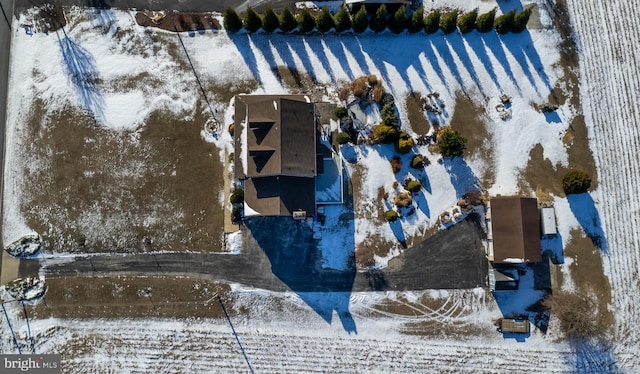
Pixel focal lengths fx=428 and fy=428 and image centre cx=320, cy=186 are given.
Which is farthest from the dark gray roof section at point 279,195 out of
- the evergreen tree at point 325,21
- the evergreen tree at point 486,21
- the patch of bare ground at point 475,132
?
the evergreen tree at point 486,21

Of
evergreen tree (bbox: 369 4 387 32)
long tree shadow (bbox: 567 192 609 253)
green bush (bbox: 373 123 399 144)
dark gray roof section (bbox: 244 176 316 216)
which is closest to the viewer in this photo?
dark gray roof section (bbox: 244 176 316 216)

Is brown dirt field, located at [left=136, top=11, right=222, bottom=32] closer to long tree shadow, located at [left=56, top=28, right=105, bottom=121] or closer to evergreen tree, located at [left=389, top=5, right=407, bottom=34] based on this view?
long tree shadow, located at [left=56, top=28, right=105, bottom=121]

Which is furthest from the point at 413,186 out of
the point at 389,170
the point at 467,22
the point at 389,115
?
the point at 467,22

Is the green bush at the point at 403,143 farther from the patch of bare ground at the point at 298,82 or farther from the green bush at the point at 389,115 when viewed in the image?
the patch of bare ground at the point at 298,82

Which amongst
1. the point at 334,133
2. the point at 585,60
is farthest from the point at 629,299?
the point at 334,133

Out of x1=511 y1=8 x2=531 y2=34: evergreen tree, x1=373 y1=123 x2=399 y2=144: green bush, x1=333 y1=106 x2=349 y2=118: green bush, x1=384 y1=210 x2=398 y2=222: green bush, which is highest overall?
x1=511 y1=8 x2=531 y2=34: evergreen tree

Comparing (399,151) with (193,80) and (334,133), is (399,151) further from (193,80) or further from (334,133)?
(193,80)

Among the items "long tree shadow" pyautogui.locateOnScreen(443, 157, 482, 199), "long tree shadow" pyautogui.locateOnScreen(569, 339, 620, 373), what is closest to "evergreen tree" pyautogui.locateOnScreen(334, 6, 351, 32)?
"long tree shadow" pyautogui.locateOnScreen(443, 157, 482, 199)
